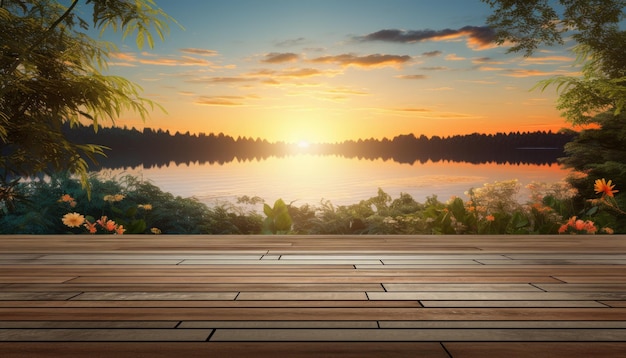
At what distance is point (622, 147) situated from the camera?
843 centimetres

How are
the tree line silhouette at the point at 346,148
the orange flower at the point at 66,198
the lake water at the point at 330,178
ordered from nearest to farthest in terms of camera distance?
1. the orange flower at the point at 66,198
2. the lake water at the point at 330,178
3. the tree line silhouette at the point at 346,148

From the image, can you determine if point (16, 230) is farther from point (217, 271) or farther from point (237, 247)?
point (217, 271)

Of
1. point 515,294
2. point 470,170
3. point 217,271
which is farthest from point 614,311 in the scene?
point 470,170

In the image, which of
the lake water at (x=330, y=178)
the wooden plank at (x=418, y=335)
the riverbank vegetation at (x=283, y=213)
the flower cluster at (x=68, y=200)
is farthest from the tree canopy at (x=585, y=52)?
the wooden plank at (x=418, y=335)

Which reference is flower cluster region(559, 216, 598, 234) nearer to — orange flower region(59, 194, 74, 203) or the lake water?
the lake water

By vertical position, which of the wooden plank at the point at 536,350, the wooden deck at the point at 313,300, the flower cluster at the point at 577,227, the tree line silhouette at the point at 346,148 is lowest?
the flower cluster at the point at 577,227

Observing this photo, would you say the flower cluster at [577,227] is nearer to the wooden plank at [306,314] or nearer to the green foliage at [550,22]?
the wooden plank at [306,314]

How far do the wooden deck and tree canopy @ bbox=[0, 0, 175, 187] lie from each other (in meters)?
2.17

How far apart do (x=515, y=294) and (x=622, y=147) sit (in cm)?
751

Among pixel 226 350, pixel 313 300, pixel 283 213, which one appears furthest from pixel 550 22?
pixel 226 350

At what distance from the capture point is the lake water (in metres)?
7.88

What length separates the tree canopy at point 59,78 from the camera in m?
5.10

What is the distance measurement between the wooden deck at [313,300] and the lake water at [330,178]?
3655 mm

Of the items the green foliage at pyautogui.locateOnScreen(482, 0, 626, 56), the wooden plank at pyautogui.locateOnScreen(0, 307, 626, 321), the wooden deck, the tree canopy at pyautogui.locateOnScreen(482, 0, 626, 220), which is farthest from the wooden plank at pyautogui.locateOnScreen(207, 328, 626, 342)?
the green foliage at pyautogui.locateOnScreen(482, 0, 626, 56)
